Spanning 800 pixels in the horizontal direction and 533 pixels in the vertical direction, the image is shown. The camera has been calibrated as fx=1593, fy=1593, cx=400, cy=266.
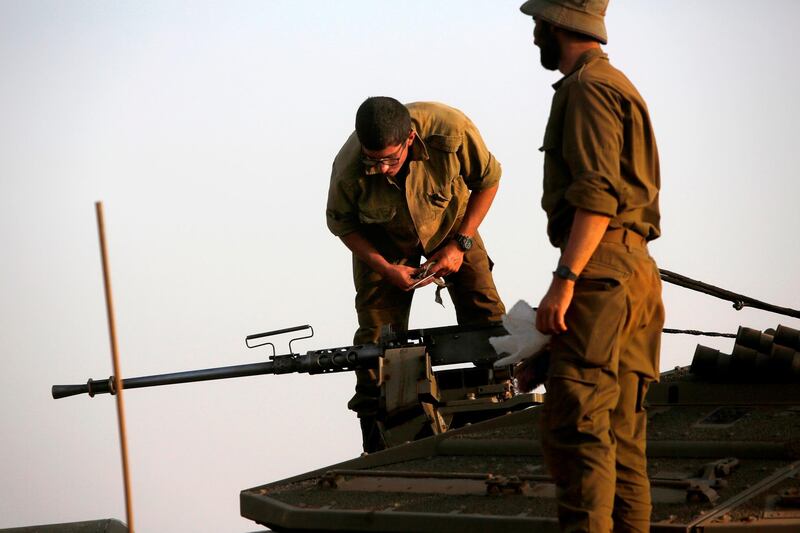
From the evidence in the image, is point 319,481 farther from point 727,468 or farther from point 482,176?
point 482,176

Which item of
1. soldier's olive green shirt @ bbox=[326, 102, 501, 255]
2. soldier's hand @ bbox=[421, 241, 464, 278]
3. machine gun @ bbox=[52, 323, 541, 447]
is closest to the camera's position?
machine gun @ bbox=[52, 323, 541, 447]

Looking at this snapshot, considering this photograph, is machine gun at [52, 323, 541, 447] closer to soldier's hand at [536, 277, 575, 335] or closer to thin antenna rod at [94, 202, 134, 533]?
soldier's hand at [536, 277, 575, 335]

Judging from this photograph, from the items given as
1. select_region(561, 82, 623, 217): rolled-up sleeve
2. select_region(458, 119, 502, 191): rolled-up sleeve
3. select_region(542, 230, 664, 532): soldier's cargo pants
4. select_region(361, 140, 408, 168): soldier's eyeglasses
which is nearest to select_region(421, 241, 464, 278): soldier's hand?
select_region(458, 119, 502, 191): rolled-up sleeve

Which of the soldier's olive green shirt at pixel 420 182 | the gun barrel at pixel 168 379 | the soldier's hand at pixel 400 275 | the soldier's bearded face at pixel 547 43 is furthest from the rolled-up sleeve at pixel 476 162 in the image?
the soldier's bearded face at pixel 547 43

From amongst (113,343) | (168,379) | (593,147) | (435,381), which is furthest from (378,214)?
(113,343)

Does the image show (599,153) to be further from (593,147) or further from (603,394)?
(603,394)

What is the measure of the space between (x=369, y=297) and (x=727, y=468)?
369 cm

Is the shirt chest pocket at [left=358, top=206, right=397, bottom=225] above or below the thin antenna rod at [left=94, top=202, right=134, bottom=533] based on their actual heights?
above

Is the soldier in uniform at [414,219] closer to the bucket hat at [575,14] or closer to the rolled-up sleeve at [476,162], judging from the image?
the rolled-up sleeve at [476,162]

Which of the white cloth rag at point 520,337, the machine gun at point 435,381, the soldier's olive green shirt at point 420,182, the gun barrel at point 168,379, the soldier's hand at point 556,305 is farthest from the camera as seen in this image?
the gun barrel at point 168,379

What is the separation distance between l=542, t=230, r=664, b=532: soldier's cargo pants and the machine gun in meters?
2.96

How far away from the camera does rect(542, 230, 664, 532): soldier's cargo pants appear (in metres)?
4.62

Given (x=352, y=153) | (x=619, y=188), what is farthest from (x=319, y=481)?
(x=352, y=153)

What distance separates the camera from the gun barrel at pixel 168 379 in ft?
30.0
